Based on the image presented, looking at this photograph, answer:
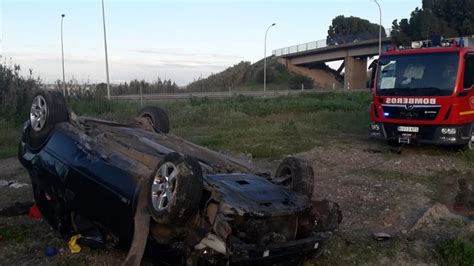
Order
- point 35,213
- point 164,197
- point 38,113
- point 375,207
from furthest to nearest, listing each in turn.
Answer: point 375,207 → point 35,213 → point 38,113 → point 164,197

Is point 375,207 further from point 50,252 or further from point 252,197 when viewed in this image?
point 50,252

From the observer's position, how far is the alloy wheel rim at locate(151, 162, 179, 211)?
3699mm

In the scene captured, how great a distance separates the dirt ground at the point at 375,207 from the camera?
496 cm

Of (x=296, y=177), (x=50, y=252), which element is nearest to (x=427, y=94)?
(x=296, y=177)

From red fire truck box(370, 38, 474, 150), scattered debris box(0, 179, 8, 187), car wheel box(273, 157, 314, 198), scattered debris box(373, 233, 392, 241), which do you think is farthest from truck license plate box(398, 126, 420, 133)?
scattered debris box(0, 179, 8, 187)

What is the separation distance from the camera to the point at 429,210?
6.77 m

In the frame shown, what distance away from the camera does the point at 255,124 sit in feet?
57.5

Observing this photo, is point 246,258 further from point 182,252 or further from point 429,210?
point 429,210

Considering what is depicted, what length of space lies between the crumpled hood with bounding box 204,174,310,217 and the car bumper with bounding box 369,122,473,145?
803 cm

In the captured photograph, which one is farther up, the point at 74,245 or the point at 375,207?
the point at 74,245

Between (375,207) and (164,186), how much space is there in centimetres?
406

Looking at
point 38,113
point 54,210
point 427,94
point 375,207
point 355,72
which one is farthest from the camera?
point 355,72

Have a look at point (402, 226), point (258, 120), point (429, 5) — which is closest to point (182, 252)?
point (402, 226)

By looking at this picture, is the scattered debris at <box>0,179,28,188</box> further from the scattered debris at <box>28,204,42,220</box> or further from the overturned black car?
the overturned black car
